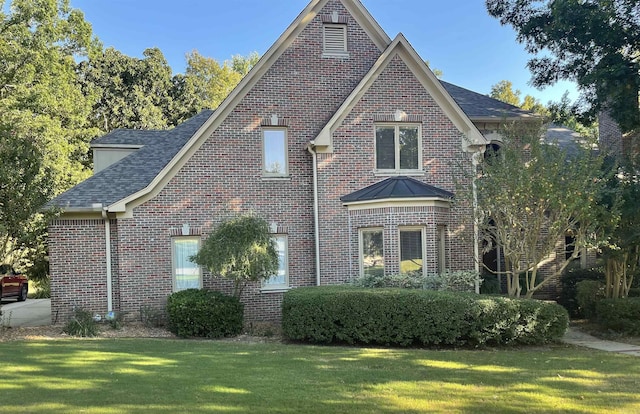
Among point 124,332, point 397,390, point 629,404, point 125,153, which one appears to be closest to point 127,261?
point 124,332

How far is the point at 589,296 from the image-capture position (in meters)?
13.8

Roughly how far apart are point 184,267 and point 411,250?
631 centimetres

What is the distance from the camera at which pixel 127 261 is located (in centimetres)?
1313

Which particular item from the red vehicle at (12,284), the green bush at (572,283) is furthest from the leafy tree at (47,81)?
the green bush at (572,283)

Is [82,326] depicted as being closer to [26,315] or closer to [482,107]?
[26,315]

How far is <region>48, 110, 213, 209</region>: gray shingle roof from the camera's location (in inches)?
527

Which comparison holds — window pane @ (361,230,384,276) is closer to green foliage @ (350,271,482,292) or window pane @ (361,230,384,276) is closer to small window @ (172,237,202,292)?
green foliage @ (350,271,482,292)

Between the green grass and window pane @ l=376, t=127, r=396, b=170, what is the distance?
6056mm

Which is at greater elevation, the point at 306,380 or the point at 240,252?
the point at 240,252

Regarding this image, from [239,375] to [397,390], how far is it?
2393mm

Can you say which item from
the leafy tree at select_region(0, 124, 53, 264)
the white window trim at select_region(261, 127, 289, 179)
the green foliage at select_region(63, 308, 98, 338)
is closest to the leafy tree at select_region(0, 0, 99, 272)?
the leafy tree at select_region(0, 124, 53, 264)

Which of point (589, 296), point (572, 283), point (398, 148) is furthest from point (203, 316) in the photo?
point (572, 283)

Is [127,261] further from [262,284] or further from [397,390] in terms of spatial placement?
[397,390]

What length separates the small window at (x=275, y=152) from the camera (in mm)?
14227
